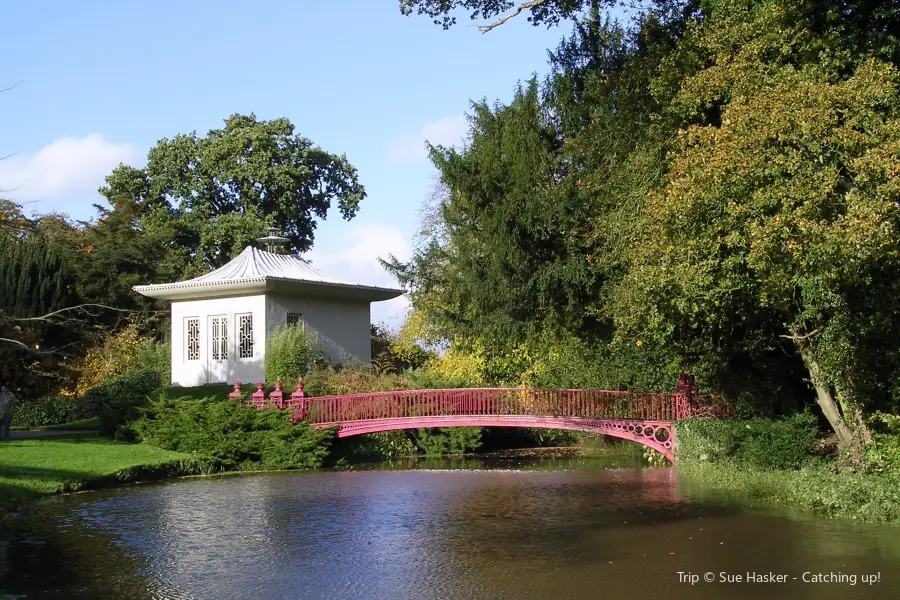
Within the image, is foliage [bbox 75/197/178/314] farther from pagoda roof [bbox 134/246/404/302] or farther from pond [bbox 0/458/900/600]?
pond [bbox 0/458/900/600]

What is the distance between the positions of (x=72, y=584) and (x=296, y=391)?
A: 16033mm

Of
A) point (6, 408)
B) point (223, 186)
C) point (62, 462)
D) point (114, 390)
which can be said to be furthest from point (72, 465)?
point (223, 186)

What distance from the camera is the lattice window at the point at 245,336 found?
31.2 metres

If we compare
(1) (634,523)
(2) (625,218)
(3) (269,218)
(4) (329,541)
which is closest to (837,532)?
(1) (634,523)

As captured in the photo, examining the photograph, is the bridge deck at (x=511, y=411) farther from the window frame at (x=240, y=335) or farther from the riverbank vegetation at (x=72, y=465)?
the window frame at (x=240, y=335)

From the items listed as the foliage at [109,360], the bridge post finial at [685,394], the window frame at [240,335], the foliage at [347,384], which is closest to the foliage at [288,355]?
the window frame at [240,335]

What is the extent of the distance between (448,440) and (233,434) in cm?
668

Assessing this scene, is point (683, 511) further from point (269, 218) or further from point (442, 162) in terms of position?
point (269, 218)

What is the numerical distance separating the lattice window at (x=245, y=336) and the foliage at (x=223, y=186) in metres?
14.3

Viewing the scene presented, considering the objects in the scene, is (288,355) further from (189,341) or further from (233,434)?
(233,434)

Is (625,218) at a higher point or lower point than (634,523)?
higher

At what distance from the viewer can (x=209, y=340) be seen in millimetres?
32031

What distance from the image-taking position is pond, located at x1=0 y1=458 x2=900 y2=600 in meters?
9.75

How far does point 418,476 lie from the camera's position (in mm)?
21656
